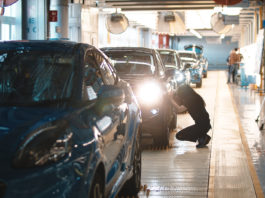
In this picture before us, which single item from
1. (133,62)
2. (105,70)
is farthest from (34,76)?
(133,62)

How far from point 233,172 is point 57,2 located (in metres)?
8.36

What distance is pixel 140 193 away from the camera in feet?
21.3

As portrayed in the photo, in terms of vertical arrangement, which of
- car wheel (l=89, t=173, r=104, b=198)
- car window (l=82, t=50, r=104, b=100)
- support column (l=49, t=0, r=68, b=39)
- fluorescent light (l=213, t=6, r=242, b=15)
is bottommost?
car wheel (l=89, t=173, r=104, b=198)

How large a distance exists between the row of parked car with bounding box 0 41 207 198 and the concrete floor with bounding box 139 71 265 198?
0.95 meters

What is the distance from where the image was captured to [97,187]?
3.97 m

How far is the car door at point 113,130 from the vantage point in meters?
4.42

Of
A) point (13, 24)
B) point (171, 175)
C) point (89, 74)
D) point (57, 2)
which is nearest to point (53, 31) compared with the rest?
point (57, 2)

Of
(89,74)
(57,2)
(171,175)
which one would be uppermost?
(57,2)

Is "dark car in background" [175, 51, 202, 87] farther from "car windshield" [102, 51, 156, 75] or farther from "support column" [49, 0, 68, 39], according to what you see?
"car windshield" [102, 51, 156, 75]

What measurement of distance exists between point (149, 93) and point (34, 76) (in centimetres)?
503

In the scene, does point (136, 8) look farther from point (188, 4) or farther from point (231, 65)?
point (231, 65)

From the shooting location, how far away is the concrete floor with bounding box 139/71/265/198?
22.0 feet

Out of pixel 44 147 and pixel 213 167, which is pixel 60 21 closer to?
pixel 213 167

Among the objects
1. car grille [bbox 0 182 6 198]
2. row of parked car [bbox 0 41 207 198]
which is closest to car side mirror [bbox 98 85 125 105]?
row of parked car [bbox 0 41 207 198]
